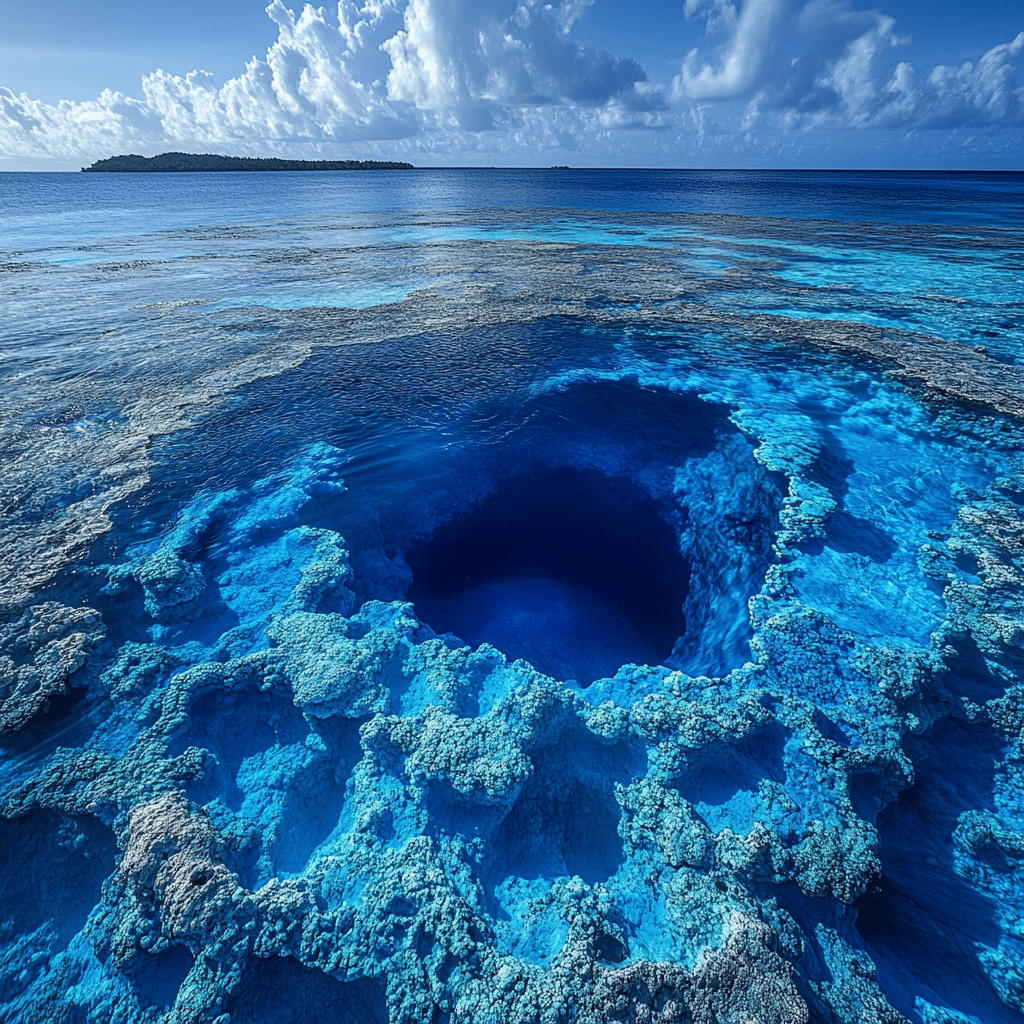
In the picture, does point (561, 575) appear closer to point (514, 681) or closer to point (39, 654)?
point (514, 681)

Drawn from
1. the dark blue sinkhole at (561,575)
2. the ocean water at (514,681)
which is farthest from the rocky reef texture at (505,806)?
the dark blue sinkhole at (561,575)

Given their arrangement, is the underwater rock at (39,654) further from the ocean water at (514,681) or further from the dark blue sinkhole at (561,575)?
the dark blue sinkhole at (561,575)

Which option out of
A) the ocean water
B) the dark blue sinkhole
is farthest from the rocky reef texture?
the dark blue sinkhole

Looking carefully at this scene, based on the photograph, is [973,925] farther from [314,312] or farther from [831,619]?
[314,312]

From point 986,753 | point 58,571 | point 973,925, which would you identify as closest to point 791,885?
point 973,925

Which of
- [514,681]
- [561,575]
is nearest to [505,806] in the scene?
[514,681]
